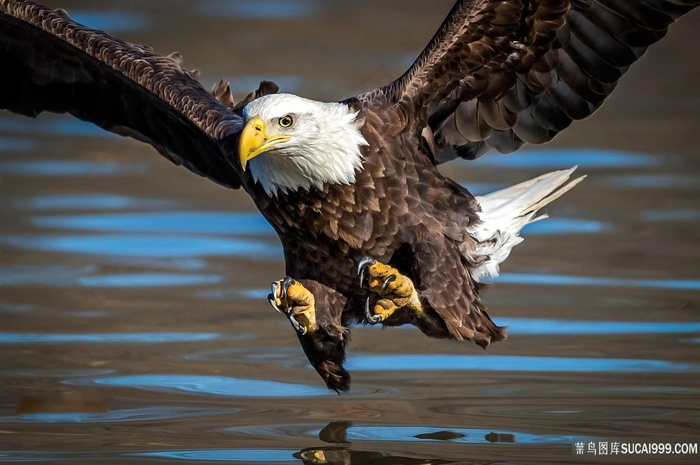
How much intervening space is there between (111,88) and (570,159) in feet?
15.7

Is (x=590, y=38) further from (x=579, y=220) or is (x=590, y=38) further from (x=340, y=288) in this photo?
(x=579, y=220)

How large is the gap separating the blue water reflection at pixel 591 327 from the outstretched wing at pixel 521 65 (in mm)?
1204

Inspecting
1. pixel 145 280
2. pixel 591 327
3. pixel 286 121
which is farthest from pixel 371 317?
pixel 145 280

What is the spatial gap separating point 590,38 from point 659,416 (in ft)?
5.42

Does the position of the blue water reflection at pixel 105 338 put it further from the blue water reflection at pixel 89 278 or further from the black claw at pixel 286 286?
the black claw at pixel 286 286

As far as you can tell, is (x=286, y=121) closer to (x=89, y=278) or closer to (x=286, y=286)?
(x=286, y=286)

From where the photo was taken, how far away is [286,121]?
6.29 metres

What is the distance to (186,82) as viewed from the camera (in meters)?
7.48

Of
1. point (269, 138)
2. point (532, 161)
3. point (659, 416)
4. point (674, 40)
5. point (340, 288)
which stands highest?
point (674, 40)

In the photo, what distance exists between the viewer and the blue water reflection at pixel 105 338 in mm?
7941

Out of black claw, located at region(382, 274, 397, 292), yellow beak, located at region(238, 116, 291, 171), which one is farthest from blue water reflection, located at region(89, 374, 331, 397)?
yellow beak, located at region(238, 116, 291, 171)

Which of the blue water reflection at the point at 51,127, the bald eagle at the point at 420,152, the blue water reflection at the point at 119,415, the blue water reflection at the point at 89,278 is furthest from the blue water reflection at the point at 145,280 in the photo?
the blue water reflection at the point at 51,127

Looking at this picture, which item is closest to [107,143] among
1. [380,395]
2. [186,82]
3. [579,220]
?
[579,220]

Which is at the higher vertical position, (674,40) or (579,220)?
(674,40)
